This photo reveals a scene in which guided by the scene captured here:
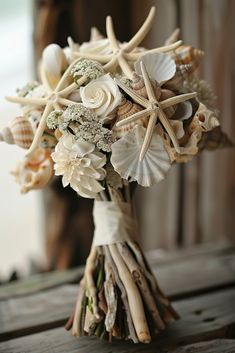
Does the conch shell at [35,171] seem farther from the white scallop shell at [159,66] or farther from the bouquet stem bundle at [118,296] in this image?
the white scallop shell at [159,66]

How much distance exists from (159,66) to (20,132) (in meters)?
0.24

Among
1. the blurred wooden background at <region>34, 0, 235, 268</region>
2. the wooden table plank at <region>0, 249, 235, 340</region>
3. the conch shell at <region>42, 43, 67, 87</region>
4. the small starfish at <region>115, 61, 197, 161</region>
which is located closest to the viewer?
the small starfish at <region>115, 61, 197, 161</region>

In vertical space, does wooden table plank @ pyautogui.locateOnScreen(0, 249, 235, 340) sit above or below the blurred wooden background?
below

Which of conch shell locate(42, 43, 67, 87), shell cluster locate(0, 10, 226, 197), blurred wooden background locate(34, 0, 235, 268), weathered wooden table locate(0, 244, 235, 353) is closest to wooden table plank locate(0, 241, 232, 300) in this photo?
weathered wooden table locate(0, 244, 235, 353)

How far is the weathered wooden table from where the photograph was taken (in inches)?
31.9

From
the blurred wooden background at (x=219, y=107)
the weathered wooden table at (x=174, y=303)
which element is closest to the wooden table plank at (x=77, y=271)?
the weathered wooden table at (x=174, y=303)

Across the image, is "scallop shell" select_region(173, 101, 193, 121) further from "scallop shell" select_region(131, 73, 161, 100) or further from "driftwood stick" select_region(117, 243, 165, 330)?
"driftwood stick" select_region(117, 243, 165, 330)

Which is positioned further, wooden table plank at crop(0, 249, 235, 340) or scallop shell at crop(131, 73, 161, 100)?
wooden table plank at crop(0, 249, 235, 340)

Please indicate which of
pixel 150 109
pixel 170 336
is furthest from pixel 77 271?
pixel 150 109

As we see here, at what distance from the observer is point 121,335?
76 centimetres

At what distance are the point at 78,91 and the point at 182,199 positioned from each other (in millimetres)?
942

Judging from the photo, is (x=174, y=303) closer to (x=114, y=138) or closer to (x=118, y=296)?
(x=118, y=296)

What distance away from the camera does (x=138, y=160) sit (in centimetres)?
66

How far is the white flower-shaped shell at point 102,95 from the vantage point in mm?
658
